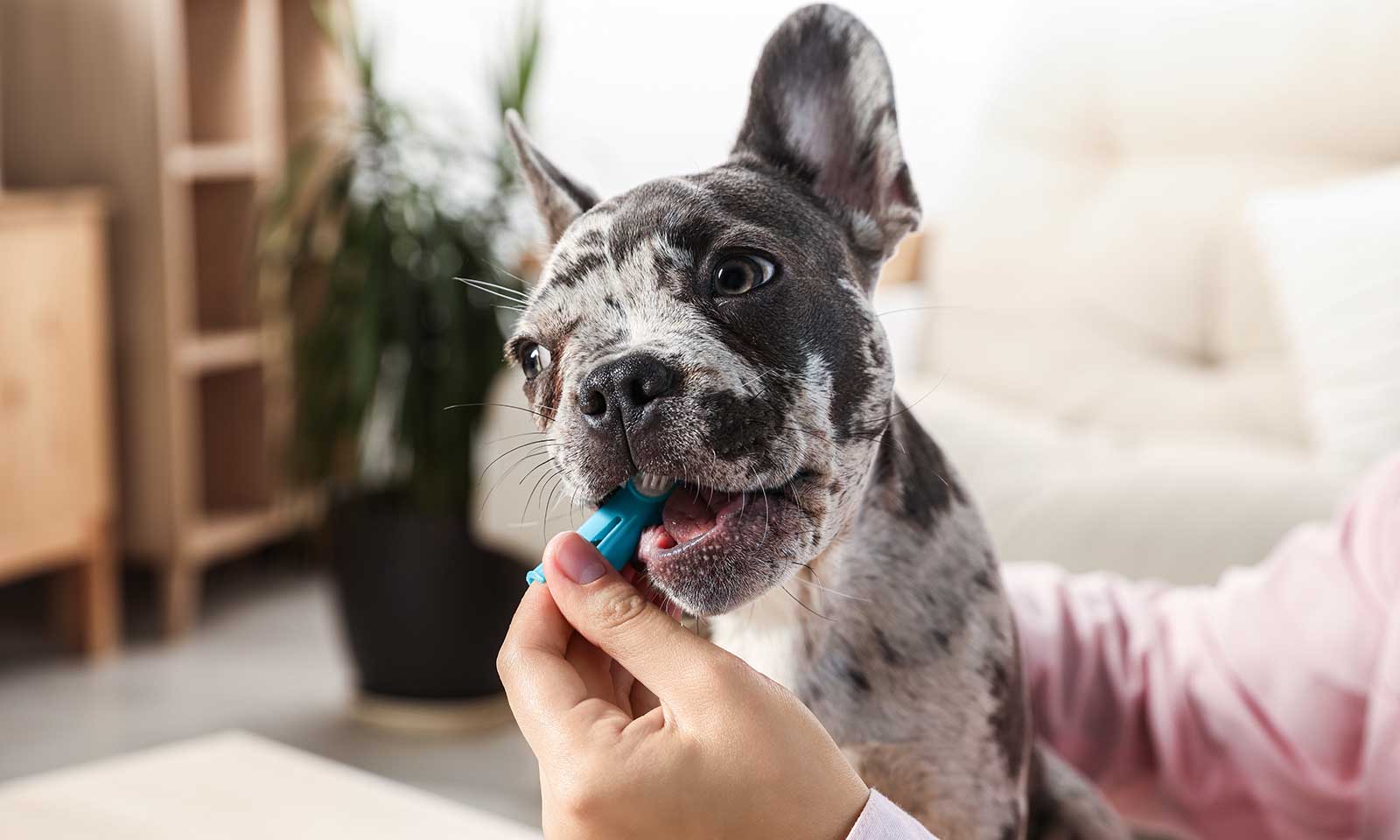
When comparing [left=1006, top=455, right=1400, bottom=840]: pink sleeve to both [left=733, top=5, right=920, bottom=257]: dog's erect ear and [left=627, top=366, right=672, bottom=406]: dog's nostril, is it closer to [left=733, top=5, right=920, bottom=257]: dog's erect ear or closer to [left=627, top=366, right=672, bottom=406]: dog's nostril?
[left=733, top=5, right=920, bottom=257]: dog's erect ear

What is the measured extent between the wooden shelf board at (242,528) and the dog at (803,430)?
8.13 feet

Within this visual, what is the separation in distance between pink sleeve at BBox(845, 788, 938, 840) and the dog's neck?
125 millimetres

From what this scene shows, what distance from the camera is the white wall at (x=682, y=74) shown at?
9.21 ft

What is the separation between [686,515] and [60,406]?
8.59ft

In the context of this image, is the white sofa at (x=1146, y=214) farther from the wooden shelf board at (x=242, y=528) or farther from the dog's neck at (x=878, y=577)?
the wooden shelf board at (x=242, y=528)

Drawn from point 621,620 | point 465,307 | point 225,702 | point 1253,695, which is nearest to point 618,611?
point 621,620

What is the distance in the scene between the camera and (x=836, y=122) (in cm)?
75

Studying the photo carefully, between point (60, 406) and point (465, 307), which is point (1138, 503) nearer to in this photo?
point (465, 307)

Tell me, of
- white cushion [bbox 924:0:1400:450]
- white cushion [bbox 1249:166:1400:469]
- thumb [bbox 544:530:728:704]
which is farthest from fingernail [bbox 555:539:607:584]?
white cushion [bbox 924:0:1400:450]

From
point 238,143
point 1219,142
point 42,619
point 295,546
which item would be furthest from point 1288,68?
point 42,619

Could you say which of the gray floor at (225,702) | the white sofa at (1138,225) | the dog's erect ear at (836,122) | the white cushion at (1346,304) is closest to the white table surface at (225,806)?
the dog's erect ear at (836,122)

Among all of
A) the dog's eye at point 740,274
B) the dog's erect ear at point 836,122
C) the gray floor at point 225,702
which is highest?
the dog's erect ear at point 836,122

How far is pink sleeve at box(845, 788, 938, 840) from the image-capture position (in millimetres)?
627

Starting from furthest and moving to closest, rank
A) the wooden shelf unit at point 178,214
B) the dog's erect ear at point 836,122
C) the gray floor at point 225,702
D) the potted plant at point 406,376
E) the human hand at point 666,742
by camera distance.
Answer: the wooden shelf unit at point 178,214, the potted plant at point 406,376, the gray floor at point 225,702, the dog's erect ear at point 836,122, the human hand at point 666,742
